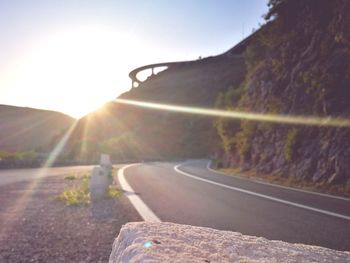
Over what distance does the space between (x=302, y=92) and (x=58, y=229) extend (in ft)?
57.1

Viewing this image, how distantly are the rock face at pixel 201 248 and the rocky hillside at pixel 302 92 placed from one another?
13.3 meters

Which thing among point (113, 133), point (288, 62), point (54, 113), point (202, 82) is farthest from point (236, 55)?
point (288, 62)

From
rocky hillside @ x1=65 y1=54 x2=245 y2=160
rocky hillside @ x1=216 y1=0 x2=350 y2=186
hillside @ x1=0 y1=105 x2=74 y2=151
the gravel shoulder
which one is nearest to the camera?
the gravel shoulder

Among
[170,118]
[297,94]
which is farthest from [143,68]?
[297,94]

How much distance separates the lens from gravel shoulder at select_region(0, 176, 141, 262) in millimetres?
4488

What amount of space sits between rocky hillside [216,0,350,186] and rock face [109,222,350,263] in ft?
43.8

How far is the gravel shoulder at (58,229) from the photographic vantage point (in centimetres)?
449

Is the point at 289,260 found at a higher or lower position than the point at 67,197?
higher

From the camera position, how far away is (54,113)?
117688mm

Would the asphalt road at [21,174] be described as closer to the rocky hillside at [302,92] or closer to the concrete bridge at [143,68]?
the rocky hillside at [302,92]

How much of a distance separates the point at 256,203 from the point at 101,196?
412 centimetres

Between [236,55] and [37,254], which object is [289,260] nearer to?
[37,254]

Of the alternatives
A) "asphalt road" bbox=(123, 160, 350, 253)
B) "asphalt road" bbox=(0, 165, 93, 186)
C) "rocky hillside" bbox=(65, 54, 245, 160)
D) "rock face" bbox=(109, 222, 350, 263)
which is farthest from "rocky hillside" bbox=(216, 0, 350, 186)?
"rocky hillside" bbox=(65, 54, 245, 160)

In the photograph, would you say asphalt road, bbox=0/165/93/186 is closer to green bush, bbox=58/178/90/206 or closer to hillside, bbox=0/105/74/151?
green bush, bbox=58/178/90/206
